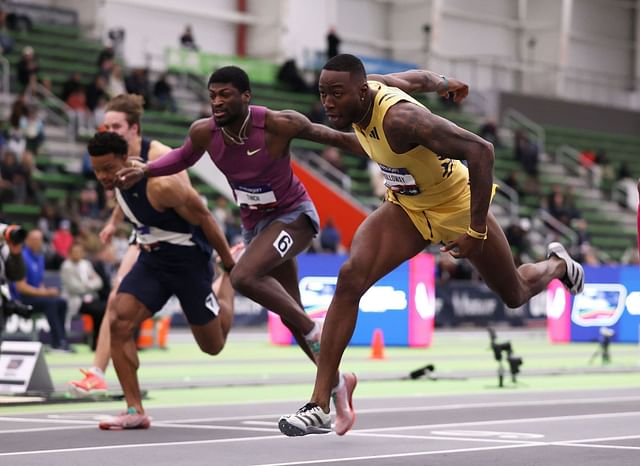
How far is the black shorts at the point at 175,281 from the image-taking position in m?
10.2

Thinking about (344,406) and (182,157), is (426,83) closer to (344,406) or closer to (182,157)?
(182,157)

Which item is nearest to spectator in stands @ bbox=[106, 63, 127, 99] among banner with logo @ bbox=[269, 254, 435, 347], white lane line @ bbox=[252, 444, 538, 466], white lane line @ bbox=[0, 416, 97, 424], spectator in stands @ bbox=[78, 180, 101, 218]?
spectator in stands @ bbox=[78, 180, 101, 218]

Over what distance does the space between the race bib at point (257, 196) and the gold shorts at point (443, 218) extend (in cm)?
142

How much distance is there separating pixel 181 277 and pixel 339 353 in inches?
97.8

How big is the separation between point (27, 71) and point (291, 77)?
9.93m

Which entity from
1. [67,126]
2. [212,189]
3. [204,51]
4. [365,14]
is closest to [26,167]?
[67,126]

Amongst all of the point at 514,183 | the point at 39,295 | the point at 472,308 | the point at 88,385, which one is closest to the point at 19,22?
the point at 472,308

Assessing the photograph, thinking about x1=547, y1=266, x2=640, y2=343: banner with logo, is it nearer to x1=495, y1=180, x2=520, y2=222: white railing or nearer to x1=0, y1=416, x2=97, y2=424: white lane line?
x1=495, y1=180, x2=520, y2=222: white railing

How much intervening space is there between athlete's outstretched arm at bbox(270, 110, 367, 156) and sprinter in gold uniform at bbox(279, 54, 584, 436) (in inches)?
7.8

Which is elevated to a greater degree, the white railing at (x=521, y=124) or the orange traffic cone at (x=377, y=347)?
the white railing at (x=521, y=124)

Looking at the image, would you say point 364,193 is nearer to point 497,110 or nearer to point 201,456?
point 497,110

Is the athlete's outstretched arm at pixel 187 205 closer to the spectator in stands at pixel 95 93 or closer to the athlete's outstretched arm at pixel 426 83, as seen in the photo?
the athlete's outstretched arm at pixel 426 83

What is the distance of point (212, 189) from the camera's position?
105ft

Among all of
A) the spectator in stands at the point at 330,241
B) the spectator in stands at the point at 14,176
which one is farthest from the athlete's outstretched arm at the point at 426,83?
the spectator in stands at the point at 330,241
